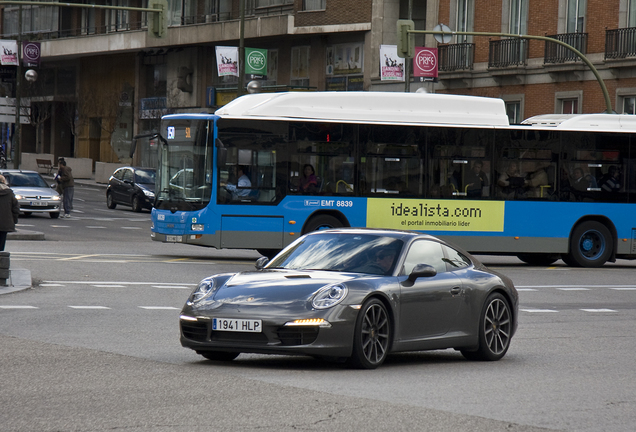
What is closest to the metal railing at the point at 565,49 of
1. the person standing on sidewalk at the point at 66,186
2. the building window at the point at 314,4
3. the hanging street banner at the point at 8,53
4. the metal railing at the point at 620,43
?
the metal railing at the point at 620,43

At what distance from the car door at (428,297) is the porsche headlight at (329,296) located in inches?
28.2

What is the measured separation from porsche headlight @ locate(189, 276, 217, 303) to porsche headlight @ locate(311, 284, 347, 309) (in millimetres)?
938

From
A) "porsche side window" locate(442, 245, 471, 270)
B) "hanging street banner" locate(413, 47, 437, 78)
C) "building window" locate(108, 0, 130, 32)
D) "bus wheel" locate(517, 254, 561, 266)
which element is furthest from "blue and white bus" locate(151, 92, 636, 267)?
"building window" locate(108, 0, 130, 32)

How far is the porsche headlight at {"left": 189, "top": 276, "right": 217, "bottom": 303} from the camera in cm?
964

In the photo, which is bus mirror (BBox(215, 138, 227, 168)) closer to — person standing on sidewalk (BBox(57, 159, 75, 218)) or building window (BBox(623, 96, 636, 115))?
person standing on sidewalk (BBox(57, 159, 75, 218))

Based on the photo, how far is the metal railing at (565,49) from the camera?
40.4 metres

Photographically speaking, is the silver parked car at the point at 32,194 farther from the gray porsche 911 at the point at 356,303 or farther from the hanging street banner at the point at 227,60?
the gray porsche 911 at the point at 356,303

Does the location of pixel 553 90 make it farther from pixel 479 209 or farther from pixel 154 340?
pixel 154 340

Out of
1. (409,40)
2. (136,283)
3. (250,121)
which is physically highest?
(409,40)

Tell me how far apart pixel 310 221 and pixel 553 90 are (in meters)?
21.6

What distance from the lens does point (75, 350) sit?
34.3 feet

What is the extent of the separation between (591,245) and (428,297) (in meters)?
14.9

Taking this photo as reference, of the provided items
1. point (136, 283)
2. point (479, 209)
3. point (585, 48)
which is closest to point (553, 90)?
point (585, 48)

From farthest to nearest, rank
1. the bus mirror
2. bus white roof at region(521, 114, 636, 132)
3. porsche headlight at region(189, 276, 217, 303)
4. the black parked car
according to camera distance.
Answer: the black parked car < bus white roof at region(521, 114, 636, 132) < the bus mirror < porsche headlight at region(189, 276, 217, 303)
